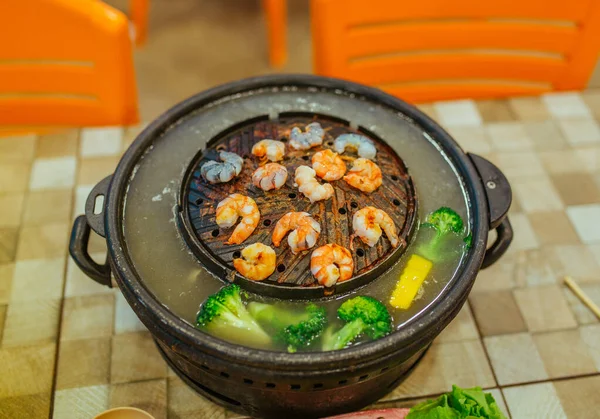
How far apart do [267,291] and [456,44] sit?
1725 millimetres

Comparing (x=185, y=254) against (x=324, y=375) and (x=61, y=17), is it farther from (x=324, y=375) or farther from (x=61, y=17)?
(x=61, y=17)

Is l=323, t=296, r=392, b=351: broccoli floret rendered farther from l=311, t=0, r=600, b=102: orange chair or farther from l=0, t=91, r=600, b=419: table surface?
l=311, t=0, r=600, b=102: orange chair

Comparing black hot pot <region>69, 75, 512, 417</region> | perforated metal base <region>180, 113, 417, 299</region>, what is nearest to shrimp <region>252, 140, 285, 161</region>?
perforated metal base <region>180, 113, 417, 299</region>

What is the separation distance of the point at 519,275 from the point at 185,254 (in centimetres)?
125

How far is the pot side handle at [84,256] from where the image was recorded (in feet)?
5.57

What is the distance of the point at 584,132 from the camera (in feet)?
8.30

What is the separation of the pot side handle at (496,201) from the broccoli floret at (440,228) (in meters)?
0.11

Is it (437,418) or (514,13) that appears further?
(514,13)

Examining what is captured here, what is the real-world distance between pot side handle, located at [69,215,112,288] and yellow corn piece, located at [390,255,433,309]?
892 millimetres

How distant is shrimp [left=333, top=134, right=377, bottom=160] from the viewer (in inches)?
69.7

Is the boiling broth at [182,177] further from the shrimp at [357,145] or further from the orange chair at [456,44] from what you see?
the orange chair at [456,44]

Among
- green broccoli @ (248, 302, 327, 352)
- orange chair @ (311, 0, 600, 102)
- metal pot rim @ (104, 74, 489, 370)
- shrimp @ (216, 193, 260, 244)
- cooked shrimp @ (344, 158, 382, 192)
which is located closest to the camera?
metal pot rim @ (104, 74, 489, 370)

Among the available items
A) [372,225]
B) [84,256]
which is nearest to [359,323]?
[372,225]

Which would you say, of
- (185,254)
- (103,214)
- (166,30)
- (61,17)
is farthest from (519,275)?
(166,30)
